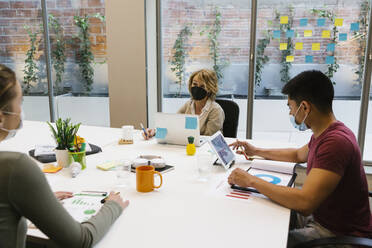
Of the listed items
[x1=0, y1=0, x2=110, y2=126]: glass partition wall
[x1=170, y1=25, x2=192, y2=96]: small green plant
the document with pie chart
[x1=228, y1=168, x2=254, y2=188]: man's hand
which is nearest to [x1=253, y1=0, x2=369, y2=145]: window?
[x1=170, y1=25, x2=192, y2=96]: small green plant

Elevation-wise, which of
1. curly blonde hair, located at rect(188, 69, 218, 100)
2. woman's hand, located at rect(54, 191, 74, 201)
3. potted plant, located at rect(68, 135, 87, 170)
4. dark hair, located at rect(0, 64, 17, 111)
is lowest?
woman's hand, located at rect(54, 191, 74, 201)

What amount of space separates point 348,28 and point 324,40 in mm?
246

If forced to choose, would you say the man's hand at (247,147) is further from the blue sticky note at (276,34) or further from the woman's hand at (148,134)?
the blue sticky note at (276,34)

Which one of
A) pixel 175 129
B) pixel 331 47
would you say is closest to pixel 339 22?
pixel 331 47

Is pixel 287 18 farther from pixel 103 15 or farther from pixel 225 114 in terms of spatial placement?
pixel 103 15

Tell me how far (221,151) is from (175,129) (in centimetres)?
56

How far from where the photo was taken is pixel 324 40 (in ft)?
11.3

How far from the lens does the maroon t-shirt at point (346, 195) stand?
1.42 m

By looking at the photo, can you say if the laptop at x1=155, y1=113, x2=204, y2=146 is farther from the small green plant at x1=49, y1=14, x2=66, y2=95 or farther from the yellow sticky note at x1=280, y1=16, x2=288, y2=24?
the small green plant at x1=49, y1=14, x2=66, y2=95

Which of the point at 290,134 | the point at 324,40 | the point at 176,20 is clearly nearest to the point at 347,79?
the point at 324,40

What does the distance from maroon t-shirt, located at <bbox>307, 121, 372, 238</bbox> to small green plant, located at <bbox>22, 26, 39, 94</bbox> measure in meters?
4.12

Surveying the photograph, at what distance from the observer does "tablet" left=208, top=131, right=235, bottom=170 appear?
6.07ft

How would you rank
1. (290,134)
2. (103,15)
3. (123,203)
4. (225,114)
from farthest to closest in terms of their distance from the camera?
(103,15)
(290,134)
(225,114)
(123,203)

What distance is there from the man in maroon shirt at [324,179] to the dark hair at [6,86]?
103 cm
